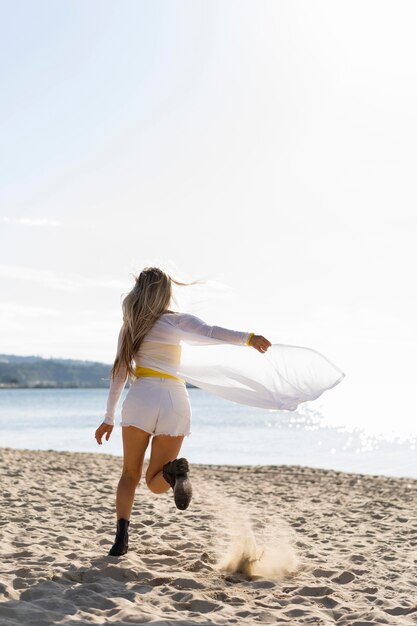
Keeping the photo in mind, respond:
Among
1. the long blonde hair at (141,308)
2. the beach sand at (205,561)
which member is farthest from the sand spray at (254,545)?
the long blonde hair at (141,308)

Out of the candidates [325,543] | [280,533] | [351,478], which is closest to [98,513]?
[280,533]

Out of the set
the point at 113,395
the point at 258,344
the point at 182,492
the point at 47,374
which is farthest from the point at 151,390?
the point at 47,374

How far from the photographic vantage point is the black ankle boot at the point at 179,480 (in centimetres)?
490

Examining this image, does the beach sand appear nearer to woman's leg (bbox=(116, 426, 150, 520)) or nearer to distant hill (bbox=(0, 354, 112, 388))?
woman's leg (bbox=(116, 426, 150, 520))

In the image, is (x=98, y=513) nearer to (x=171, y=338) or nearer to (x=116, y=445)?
(x=171, y=338)

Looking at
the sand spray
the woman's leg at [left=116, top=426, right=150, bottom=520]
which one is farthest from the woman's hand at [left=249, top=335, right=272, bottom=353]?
the sand spray

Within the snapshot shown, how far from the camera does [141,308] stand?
5176 mm

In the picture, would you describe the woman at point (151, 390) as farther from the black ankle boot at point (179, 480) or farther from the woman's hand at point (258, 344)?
the woman's hand at point (258, 344)

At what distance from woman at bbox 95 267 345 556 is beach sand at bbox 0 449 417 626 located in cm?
58

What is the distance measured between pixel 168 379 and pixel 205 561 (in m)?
1.52

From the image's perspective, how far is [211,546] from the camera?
6207mm

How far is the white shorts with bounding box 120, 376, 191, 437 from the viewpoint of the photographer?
507 centimetres

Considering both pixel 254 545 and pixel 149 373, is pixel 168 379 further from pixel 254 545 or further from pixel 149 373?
pixel 254 545

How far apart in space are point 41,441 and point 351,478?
18.2 metres
